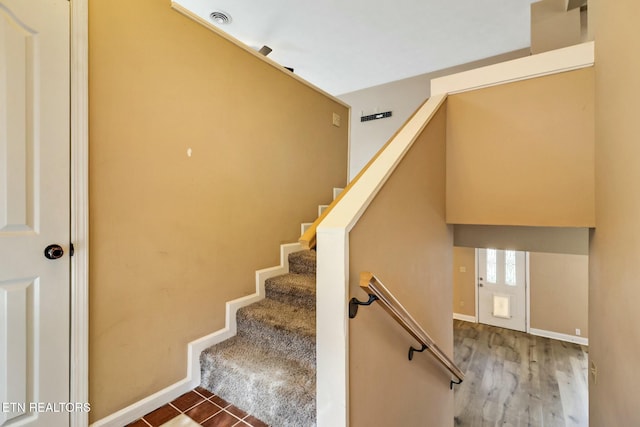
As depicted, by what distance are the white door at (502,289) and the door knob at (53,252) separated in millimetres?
7173

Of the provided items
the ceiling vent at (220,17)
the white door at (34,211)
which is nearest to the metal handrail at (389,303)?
the white door at (34,211)

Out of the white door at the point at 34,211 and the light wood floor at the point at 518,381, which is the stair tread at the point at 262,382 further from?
the light wood floor at the point at 518,381

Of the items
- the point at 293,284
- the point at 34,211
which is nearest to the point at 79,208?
the point at 34,211

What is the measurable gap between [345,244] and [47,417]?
5.16 feet

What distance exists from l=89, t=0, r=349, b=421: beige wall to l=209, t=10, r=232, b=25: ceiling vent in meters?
0.92

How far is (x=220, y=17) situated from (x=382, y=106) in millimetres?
2482

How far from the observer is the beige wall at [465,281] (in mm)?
6691

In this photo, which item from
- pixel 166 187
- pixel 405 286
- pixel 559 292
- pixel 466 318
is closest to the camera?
pixel 405 286

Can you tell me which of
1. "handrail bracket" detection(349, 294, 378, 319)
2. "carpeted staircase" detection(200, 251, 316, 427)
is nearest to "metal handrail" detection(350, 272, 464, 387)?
"handrail bracket" detection(349, 294, 378, 319)

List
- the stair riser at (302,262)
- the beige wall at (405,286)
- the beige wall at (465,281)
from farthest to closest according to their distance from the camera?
the beige wall at (465,281)
the stair riser at (302,262)
the beige wall at (405,286)

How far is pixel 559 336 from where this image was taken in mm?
5797

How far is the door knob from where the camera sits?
1252mm

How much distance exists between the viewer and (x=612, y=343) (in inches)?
55.9

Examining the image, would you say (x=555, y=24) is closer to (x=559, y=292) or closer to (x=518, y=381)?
(x=518, y=381)
